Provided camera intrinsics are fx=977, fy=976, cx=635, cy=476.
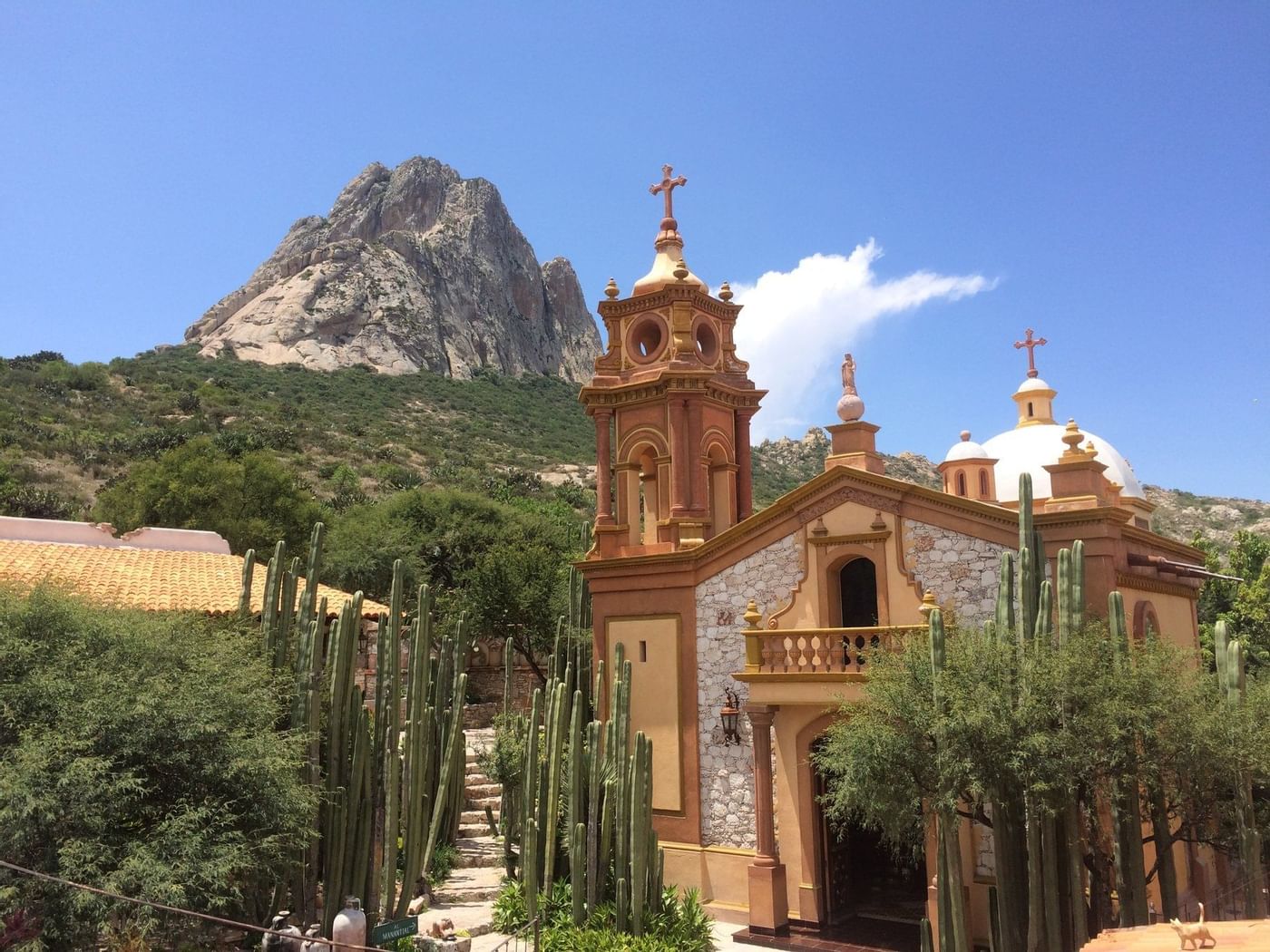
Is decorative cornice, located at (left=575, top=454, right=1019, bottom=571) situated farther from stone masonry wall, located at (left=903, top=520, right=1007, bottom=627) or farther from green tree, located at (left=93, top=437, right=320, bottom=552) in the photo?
green tree, located at (left=93, top=437, right=320, bottom=552)

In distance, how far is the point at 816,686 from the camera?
1433 centimetres

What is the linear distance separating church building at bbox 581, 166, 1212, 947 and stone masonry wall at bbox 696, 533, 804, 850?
1.2 inches

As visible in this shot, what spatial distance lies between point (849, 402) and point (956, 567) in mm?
3512

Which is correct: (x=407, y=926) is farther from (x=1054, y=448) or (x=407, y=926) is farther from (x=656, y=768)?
(x=1054, y=448)

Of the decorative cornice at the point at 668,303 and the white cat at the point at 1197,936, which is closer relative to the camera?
the white cat at the point at 1197,936

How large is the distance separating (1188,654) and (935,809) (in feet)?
12.6

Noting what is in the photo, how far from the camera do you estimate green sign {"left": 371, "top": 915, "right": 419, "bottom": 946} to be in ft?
34.3

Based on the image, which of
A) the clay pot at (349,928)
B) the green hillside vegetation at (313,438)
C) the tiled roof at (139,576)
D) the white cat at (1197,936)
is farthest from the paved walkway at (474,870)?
the green hillside vegetation at (313,438)

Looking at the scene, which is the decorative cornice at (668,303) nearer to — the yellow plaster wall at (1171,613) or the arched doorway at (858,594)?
the arched doorway at (858,594)

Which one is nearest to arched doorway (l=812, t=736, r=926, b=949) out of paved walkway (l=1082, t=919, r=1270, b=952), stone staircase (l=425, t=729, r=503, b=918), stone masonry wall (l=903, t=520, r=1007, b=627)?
stone masonry wall (l=903, t=520, r=1007, b=627)

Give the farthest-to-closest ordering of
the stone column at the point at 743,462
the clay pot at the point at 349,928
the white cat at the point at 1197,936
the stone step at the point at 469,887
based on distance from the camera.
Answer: the stone column at the point at 743,462
the stone step at the point at 469,887
the clay pot at the point at 349,928
the white cat at the point at 1197,936

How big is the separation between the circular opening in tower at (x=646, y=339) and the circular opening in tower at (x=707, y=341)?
2.50ft

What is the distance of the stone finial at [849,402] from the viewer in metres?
16.3

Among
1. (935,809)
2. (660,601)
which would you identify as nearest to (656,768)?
(660,601)
